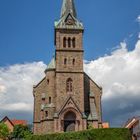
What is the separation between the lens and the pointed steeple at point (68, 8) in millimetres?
82688

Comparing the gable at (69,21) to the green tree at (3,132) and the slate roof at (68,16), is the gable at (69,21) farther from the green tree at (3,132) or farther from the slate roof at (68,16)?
the green tree at (3,132)

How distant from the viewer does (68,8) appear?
83.6 meters

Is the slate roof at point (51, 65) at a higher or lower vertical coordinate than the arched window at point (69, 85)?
higher

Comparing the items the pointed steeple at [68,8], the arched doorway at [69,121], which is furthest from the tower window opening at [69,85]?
the pointed steeple at [68,8]

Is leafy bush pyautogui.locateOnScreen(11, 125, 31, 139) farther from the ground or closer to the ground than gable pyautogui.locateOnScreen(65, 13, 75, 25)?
closer to the ground

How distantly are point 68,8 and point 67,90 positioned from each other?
20474 mm

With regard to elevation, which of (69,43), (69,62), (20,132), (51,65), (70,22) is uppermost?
(70,22)

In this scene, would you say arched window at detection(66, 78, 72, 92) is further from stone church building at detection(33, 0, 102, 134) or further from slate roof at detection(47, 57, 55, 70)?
slate roof at detection(47, 57, 55, 70)

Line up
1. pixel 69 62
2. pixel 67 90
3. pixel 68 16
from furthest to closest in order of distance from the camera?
pixel 68 16
pixel 69 62
pixel 67 90

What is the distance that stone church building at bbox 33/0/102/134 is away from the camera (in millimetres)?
73562

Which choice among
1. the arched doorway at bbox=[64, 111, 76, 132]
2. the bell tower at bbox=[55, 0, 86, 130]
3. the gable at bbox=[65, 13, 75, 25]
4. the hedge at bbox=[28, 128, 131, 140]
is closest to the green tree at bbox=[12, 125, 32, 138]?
the arched doorway at bbox=[64, 111, 76, 132]

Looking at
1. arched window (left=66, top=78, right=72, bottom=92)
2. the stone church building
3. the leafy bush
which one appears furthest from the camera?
the leafy bush

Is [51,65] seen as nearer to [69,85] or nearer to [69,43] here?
[69,43]

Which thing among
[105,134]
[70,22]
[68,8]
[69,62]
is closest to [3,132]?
[69,62]
